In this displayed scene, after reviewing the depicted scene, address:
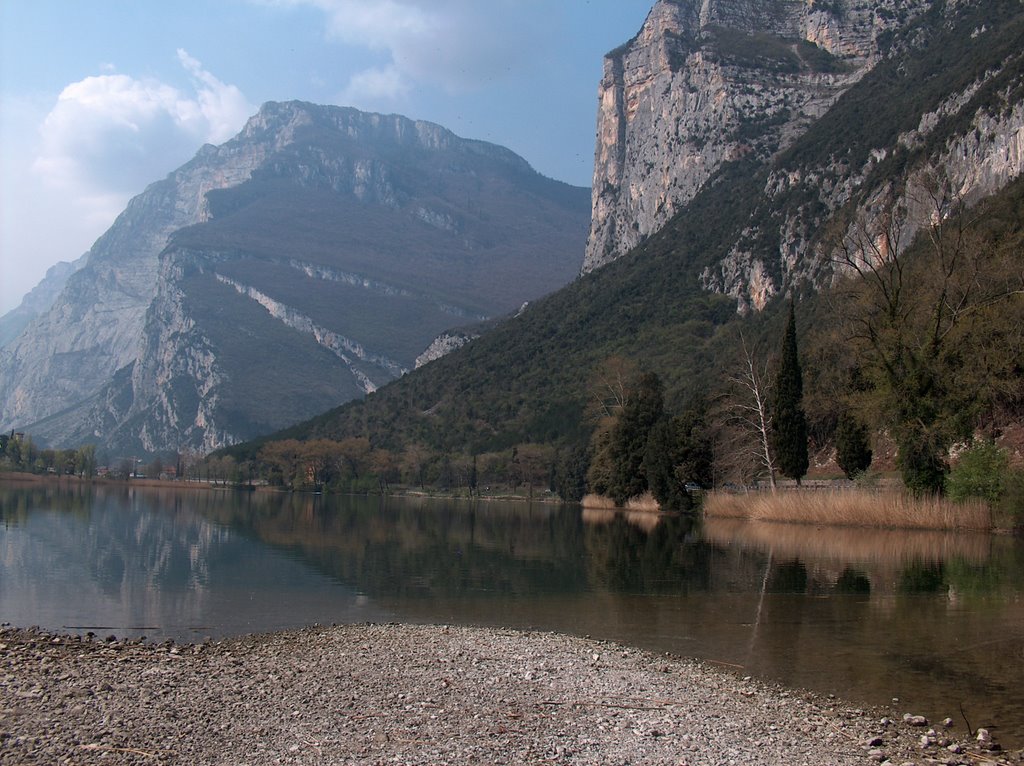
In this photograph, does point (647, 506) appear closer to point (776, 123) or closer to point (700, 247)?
point (700, 247)

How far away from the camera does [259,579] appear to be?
24219 mm

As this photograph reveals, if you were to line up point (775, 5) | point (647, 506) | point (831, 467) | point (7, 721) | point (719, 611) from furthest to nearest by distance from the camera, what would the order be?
point (775, 5) < point (647, 506) < point (831, 467) < point (719, 611) < point (7, 721)

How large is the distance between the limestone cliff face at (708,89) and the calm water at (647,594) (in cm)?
12345

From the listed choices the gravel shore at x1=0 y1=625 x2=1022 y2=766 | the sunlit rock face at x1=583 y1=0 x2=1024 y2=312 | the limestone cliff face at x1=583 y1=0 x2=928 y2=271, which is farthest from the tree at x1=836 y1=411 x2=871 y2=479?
the limestone cliff face at x1=583 y1=0 x2=928 y2=271

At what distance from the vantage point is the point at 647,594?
2070 centimetres

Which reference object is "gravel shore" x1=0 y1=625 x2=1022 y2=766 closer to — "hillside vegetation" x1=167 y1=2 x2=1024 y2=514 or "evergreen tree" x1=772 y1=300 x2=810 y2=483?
"hillside vegetation" x1=167 y1=2 x2=1024 y2=514

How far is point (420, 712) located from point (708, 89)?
536 ft

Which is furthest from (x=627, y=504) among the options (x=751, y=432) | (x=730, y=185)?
(x=730, y=185)

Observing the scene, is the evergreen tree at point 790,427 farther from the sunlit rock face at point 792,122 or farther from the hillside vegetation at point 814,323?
the sunlit rock face at point 792,122

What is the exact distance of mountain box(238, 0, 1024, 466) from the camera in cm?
8775

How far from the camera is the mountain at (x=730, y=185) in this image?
8775 cm

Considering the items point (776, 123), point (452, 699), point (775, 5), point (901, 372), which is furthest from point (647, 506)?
point (775, 5)

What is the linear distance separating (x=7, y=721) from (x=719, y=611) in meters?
13.0

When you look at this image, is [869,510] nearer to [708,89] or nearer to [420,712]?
[420,712]
